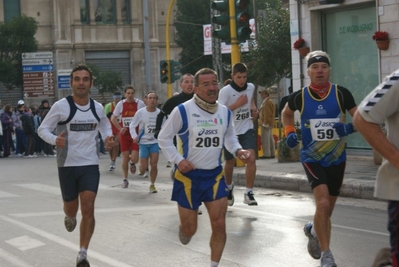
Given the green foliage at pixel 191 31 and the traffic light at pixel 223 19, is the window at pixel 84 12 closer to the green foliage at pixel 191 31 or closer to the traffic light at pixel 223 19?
the green foliage at pixel 191 31

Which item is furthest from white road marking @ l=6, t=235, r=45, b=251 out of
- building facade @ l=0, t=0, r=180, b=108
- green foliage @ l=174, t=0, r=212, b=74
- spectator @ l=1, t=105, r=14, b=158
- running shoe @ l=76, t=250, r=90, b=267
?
building facade @ l=0, t=0, r=180, b=108

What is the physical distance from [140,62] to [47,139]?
47.7m

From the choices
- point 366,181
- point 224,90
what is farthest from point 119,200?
point 366,181

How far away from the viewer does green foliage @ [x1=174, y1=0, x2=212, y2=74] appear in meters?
51.6

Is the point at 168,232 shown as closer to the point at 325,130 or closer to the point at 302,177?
the point at 325,130

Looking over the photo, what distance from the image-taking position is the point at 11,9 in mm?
53562

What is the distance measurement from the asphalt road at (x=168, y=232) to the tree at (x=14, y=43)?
3207 centimetres

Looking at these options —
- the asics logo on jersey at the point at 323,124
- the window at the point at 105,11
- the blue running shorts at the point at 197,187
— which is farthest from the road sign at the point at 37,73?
the blue running shorts at the point at 197,187

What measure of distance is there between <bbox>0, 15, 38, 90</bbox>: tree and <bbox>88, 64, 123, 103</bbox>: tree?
3.98m

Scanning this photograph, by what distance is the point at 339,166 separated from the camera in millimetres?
8062

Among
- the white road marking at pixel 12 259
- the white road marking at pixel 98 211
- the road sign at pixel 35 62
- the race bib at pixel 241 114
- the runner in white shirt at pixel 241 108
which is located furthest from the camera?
the road sign at pixel 35 62

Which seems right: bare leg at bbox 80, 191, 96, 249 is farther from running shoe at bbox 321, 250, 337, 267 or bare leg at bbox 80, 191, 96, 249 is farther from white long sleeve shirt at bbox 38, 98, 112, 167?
running shoe at bbox 321, 250, 337, 267

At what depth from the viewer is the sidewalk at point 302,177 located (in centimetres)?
1371

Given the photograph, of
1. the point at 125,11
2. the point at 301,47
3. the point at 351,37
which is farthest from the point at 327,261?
the point at 125,11
